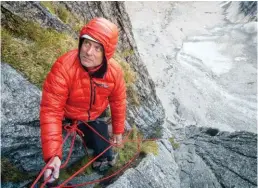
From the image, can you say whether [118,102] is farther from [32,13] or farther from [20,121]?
[32,13]

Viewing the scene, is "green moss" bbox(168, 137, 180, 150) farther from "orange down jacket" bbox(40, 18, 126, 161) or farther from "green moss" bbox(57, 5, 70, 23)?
"orange down jacket" bbox(40, 18, 126, 161)

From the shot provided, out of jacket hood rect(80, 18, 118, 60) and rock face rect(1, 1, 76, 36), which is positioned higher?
rock face rect(1, 1, 76, 36)

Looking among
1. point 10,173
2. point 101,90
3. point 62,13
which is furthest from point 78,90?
point 62,13

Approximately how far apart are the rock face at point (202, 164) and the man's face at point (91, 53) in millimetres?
2507

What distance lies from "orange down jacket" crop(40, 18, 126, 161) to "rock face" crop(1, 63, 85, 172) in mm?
639

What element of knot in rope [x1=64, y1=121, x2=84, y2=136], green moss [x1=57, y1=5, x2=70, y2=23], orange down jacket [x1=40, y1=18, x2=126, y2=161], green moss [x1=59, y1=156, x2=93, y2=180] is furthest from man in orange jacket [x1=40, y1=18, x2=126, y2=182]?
green moss [x1=57, y1=5, x2=70, y2=23]

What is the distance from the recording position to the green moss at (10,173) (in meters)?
4.95

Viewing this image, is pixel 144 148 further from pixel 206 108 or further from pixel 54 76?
pixel 206 108

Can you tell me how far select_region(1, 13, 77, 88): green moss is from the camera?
219 inches

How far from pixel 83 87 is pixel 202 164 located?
20.5 feet

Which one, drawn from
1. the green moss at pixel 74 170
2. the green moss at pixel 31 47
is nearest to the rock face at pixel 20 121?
the green moss at pixel 31 47

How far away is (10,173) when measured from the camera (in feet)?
16.5

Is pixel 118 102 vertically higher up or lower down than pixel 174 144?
higher up

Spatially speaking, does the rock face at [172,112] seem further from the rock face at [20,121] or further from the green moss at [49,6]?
the green moss at [49,6]
